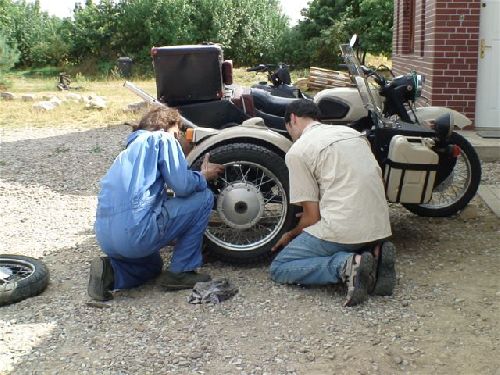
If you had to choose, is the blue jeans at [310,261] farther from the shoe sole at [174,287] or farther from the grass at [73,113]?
the grass at [73,113]

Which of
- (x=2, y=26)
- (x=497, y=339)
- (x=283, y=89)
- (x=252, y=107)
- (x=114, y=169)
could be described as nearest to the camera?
(x=497, y=339)

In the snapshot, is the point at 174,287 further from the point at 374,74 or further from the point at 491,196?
the point at 491,196

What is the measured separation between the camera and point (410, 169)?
502 cm

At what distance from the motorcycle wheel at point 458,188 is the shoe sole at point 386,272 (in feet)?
5.06

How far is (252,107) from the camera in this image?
18.9ft

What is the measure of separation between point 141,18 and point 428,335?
102 feet

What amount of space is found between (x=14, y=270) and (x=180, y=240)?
124 centimetres

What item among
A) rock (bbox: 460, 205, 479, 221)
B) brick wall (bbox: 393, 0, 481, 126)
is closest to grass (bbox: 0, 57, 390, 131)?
brick wall (bbox: 393, 0, 481, 126)

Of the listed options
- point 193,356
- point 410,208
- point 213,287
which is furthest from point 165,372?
point 410,208

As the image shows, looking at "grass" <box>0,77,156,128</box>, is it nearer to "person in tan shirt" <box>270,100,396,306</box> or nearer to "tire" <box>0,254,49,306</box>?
"tire" <box>0,254,49,306</box>

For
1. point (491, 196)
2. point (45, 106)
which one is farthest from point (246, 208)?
point (45, 106)

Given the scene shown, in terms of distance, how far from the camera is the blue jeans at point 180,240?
4.54 meters

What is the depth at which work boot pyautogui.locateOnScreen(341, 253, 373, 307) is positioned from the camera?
4207mm

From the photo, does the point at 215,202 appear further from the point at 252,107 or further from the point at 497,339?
the point at 497,339
